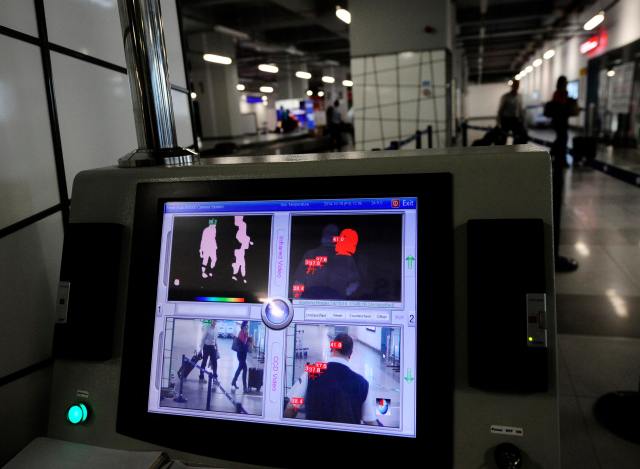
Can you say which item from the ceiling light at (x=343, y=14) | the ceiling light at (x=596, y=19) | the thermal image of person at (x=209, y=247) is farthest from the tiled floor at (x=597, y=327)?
the ceiling light at (x=596, y=19)

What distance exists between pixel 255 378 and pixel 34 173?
672mm

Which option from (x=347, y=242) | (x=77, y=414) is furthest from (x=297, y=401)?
(x=77, y=414)

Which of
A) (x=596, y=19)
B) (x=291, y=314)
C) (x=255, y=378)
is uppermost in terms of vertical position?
(x=596, y=19)

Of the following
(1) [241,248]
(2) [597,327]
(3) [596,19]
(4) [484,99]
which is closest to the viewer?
(1) [241,248]

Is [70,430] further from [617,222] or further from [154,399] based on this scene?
[617,222]

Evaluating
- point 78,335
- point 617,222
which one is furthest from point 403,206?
point 617,222

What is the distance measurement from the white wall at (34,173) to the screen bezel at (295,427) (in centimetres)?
29

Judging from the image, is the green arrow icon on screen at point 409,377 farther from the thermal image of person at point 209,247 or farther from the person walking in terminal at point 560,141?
the person walking in terminal at point 560,141

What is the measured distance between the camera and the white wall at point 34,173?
3.08ft

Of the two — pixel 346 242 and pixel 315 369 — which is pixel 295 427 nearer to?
pixel 315 369

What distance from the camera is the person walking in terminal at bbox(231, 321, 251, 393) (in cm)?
76

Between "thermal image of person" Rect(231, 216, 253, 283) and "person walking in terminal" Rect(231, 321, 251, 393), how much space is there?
0.28ft

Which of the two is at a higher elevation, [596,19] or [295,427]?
[596,19]

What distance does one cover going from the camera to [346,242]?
2.48 feet
